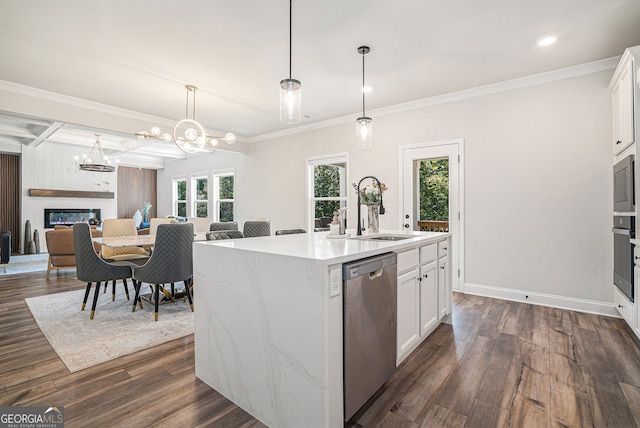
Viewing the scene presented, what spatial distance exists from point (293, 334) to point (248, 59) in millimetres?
2936

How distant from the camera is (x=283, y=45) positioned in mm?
2984

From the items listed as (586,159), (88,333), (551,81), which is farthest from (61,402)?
(551,81)

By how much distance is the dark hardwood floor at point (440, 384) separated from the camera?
65.6 inches

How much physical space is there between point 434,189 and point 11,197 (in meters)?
10.0

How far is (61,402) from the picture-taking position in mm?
1802

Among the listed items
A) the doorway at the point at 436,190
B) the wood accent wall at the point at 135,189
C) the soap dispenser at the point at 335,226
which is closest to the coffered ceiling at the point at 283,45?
the doorway at the point at 436,190

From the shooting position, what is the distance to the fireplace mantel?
25.0ft

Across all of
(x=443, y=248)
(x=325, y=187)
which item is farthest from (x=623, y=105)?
(x=325, y=187)

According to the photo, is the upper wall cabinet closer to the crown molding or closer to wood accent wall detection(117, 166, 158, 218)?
the crown molding

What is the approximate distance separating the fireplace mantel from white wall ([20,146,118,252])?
10 centimetres

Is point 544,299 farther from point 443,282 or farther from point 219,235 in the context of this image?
point 219,235

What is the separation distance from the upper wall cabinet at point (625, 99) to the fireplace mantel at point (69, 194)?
10.7 meters

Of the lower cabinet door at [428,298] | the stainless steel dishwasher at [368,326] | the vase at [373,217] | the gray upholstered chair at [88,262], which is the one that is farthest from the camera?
the gray upholstered chair at [88,262]

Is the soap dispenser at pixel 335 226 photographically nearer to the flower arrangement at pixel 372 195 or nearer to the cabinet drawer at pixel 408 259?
the flower arrangement at pixel 372 195
